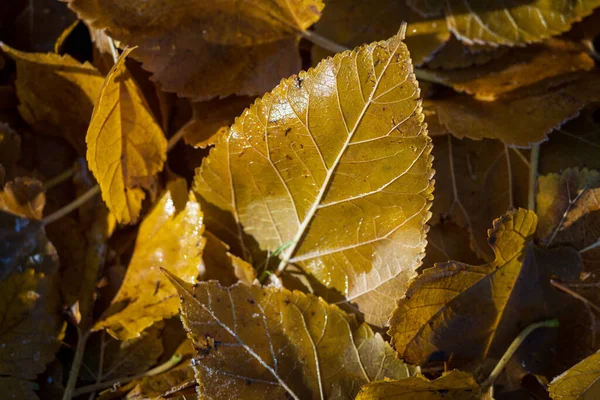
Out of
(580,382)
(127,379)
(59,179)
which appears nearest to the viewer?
(580,382)

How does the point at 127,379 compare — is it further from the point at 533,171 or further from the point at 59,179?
the point at 533,171

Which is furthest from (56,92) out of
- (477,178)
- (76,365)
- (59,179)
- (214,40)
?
(477,178)

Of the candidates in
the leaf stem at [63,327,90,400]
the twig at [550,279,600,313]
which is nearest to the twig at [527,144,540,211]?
the twig at [550,279,600,313]

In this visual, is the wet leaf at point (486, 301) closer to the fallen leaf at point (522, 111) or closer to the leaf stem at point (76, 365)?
the fallen leaf at point (522, 111)

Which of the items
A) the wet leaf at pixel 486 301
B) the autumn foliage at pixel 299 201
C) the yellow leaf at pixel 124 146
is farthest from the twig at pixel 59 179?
the wet leaf at pixel 486 301

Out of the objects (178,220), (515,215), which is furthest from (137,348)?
(515,215)

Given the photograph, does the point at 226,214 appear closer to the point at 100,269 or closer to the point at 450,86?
the point at 100,269

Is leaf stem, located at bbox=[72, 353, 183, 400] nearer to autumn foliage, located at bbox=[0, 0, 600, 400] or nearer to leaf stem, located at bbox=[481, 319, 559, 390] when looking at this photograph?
autumn foliage, located at bbox=[0, 0, 600, 400]

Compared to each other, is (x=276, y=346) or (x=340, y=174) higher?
(x=340, y=174)
